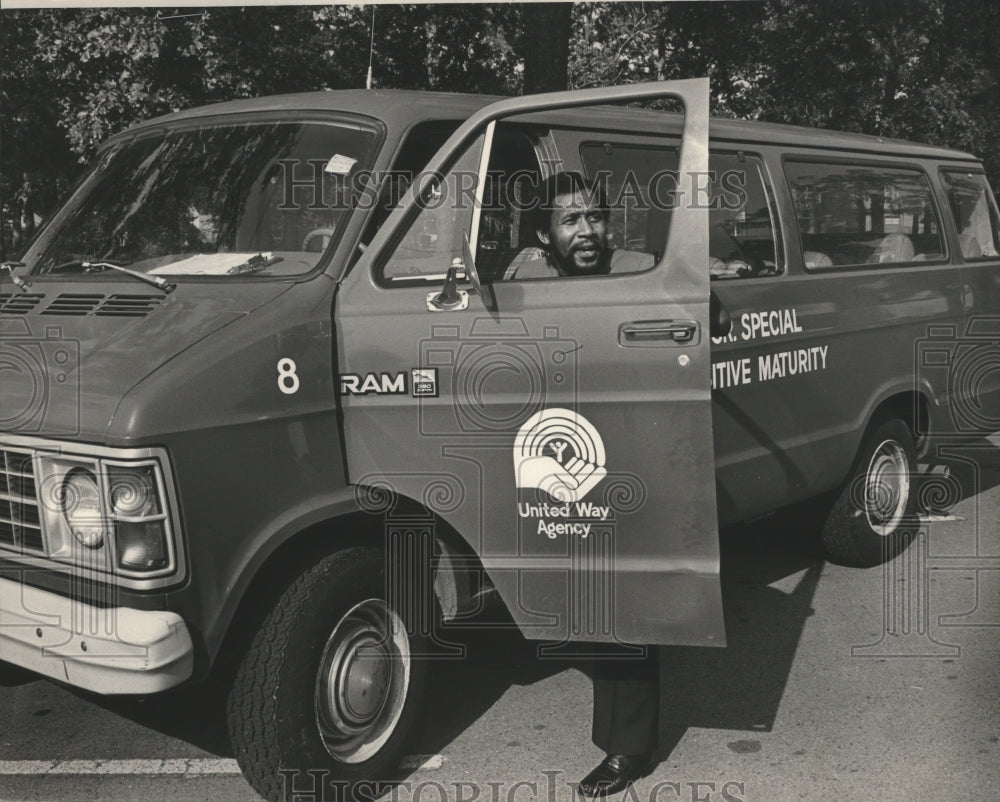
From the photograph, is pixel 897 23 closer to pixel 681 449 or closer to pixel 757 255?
pixel 757 255

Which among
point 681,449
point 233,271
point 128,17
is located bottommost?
point 681,449

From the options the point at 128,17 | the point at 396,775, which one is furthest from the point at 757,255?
the point at 128,17

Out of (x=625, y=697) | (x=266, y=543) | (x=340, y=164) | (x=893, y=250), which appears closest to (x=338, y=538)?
(x=266, y=543)

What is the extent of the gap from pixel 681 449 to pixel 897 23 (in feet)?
40.7

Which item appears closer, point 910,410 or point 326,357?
point 326,357

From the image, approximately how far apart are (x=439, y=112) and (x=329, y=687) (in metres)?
2.05

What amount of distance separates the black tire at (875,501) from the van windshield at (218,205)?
317 cm

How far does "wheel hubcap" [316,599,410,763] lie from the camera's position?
136 inches

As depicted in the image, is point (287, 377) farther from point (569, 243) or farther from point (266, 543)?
point (569, 243)

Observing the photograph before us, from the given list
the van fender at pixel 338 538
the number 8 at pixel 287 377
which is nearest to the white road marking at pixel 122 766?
the van fender at pixel 338 538

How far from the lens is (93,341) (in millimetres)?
3283

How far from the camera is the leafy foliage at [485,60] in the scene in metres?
10.5

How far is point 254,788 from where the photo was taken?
338cm

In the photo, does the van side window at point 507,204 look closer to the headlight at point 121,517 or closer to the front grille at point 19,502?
the headlight at point 121,517
